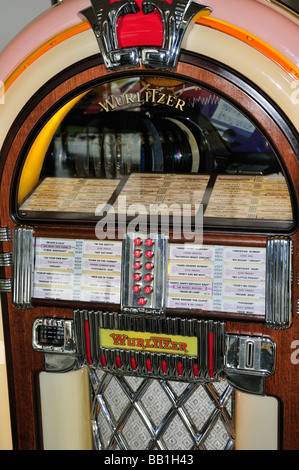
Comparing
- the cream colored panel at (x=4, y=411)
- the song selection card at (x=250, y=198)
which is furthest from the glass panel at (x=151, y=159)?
the cream colored panel at (x=4, y=411)

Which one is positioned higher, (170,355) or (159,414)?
(170,355)

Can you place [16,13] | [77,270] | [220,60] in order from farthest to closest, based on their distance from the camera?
[16,13] < [77,270] < [220,60]

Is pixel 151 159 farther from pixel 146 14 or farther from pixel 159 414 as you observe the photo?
pixel 159 414

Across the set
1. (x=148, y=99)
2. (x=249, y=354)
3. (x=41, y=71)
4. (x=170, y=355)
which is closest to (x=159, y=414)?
(x=170, y=355)

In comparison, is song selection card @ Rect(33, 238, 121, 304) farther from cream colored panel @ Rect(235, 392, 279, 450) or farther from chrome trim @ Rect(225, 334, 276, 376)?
cream colored panel @ Rect(235, 392, 279, 450)

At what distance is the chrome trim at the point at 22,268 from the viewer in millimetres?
1603

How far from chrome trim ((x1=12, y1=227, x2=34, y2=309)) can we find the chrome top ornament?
0.55 m

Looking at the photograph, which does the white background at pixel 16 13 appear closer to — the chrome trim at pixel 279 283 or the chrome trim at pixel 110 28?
the chrome trim at pixel 110 28

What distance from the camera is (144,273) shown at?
152cm

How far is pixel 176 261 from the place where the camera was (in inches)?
59.0

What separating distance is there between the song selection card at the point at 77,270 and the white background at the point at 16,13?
126 centimetres

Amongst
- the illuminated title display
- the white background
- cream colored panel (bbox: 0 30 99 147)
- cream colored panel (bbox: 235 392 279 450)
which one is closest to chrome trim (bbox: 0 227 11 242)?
cream colored panel (bbox: 0 30 99 147)

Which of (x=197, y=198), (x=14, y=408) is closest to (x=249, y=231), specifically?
(x=197, y=198)

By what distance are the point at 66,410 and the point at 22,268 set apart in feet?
1.57
